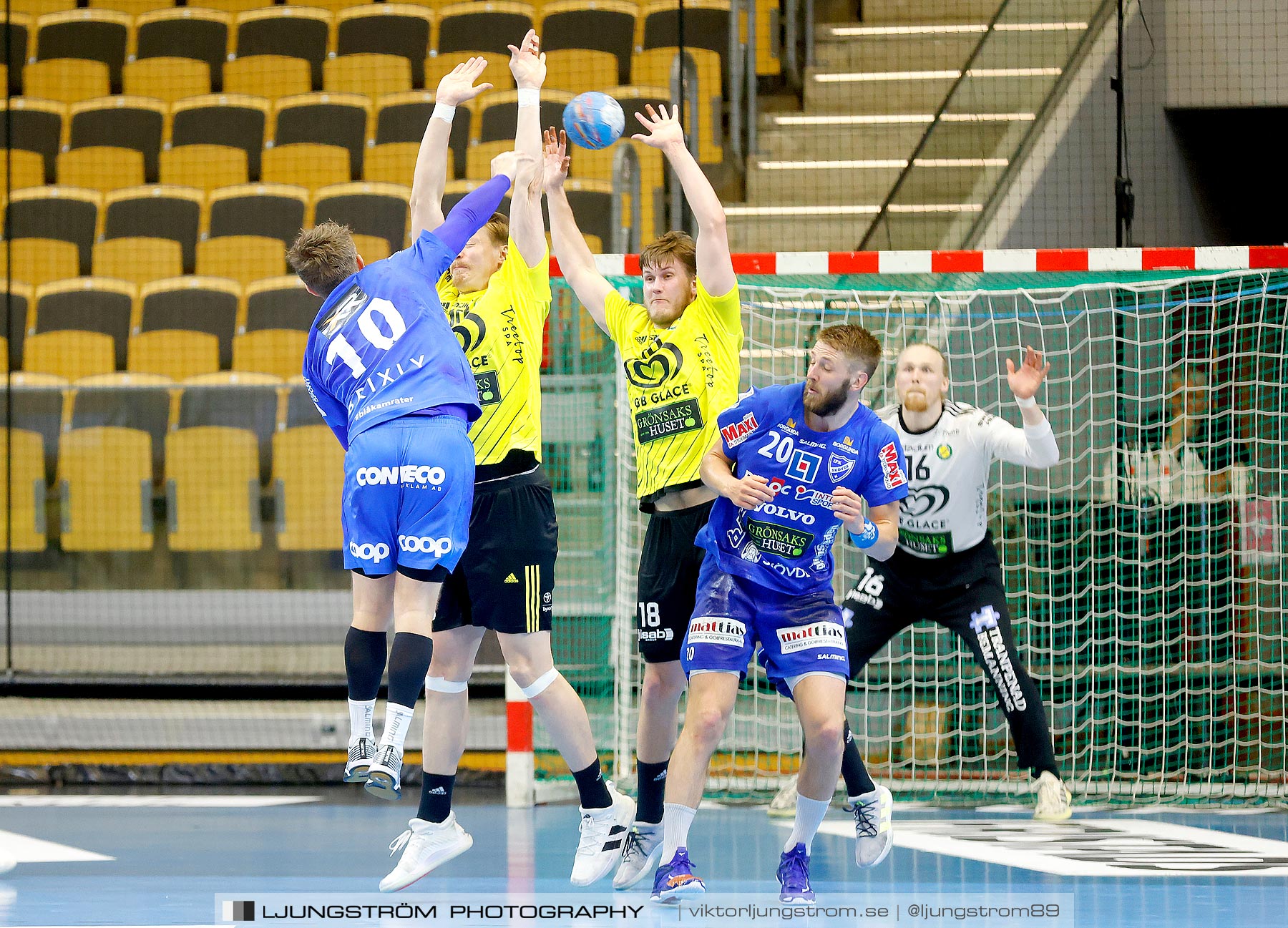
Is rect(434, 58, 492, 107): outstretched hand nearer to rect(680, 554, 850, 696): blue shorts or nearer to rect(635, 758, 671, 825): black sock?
rect(680, 554, 850, 696): blue shorts

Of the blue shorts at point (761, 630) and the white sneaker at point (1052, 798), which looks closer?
the blue shorts at point (761, 630)

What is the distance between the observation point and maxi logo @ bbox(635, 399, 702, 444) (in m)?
5.19

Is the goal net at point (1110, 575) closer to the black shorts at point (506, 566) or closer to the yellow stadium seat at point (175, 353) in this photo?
the black shorts at point (506, 566)

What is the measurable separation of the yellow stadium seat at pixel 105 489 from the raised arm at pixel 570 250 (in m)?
3.78

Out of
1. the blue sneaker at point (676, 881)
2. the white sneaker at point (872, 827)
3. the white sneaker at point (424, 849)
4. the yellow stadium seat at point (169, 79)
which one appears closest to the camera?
the blue sneaker at point (676, 881)

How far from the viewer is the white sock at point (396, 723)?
4395mm

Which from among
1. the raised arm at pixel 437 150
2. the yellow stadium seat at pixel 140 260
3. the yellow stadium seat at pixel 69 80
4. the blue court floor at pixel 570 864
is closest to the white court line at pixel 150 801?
the blue court floor at pixel 570 864

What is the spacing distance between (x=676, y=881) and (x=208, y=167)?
8.42 m

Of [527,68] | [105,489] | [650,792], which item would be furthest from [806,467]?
[105,489]

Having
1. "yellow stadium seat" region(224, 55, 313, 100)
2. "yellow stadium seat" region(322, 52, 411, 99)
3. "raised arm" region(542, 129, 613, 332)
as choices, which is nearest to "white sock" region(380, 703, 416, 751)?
"raised arm" region(542, 129, 613, 332)

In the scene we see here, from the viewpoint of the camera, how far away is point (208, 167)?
11.5m

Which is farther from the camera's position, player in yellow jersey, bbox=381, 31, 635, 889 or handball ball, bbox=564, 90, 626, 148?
handball ball, bbox=564, 90, 626, 148

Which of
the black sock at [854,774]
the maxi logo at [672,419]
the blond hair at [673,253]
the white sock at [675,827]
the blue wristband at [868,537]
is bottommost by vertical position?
the white sock at [675,827]

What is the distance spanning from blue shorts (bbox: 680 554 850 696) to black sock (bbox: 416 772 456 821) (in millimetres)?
949
